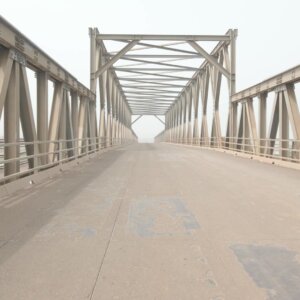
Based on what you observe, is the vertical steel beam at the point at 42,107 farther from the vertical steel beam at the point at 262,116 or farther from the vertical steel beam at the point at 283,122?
the vertical steel beam at the point at 262,116

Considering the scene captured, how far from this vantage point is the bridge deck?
3.42m

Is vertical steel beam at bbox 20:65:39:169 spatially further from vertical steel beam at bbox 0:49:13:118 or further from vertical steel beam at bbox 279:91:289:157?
vertical steel beam at bbox 279:91:289:157

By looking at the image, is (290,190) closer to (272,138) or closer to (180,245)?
(180,245)

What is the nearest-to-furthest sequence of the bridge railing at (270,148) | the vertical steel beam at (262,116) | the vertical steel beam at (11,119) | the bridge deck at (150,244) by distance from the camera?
the bridge deck at (150,244) < the vertical steel beam at (11,119) < the bridge railing at (270,148) < the vertical steel beam at (262,116)

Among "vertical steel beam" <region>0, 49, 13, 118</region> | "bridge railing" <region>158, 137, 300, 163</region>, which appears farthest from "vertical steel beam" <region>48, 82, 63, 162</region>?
"bridge railing" <region>158, 137, 300, 163</region>

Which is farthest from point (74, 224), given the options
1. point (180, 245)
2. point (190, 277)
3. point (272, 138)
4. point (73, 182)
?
point (272, 138)

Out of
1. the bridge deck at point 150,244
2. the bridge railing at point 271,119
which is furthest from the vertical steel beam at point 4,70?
the bridge railing at point 271,119

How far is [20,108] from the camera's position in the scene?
10.1 meters

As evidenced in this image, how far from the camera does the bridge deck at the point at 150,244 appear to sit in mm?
3420

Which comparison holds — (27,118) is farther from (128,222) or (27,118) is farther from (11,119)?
(128,222)

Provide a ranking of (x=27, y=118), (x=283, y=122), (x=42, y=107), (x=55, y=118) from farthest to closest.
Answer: (x=283, y=122) → (x=55, y=118) → (x=42, y=107) → (x=27, y=118)

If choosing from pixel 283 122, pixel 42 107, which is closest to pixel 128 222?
pixel 42 107

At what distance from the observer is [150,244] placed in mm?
4688

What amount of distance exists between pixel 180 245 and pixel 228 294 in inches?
55.3
